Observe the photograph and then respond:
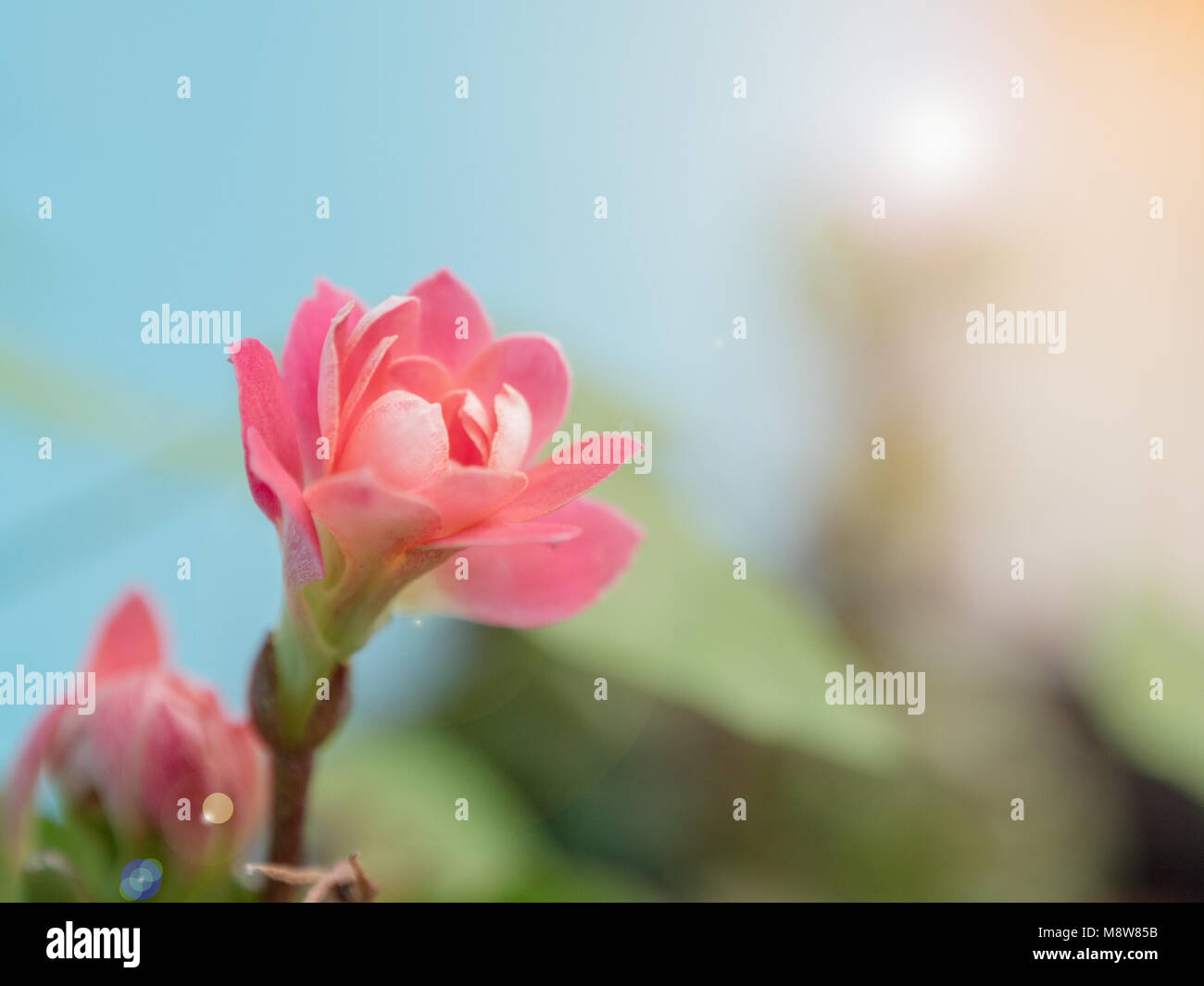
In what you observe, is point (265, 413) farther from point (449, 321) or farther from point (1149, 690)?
point (1149, 690)

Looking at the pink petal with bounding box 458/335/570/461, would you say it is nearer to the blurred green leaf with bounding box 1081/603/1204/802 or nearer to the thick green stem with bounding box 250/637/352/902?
the thick green stem with bounding box 250/637/352/902

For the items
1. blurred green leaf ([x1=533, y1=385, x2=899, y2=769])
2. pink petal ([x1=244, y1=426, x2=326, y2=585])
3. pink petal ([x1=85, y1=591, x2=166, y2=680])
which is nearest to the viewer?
pink petal ([x1=244, y1=426, x2=326, y2=585])

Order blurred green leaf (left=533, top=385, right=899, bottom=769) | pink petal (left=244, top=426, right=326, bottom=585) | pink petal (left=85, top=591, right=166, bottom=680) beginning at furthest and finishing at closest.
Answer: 1. blurred green leaf (left=533, top=385, right=899, bottom=769)
2. pink petal (left=85, top=591, right=166, bottom=680)
3. pink petal (left=244, top=426, right=326, bottom=585)

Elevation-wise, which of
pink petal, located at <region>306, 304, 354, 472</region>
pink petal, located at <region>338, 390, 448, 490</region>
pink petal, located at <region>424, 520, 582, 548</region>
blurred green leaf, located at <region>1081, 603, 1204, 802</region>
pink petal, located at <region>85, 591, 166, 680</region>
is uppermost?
pink petal, located at <region>306, 304, 354, 472</region>

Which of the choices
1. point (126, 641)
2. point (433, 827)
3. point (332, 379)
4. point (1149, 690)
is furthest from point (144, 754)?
point (1149, 690)

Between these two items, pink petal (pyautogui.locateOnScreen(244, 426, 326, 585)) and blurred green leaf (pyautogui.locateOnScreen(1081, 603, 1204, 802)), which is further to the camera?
blurred green leaf (pyautogui.locateOnScreen(1081, 603, 1204, 802))

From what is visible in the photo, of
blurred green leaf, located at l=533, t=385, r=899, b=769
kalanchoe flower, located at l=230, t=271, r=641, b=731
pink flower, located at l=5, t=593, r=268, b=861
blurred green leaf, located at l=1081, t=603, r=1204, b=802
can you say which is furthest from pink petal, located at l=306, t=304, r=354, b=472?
blurred green leaf, located at l=1081, t=603, r=1204, b=802

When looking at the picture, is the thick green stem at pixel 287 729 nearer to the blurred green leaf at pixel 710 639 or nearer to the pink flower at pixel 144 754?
the pink flower at pixel 144 754
